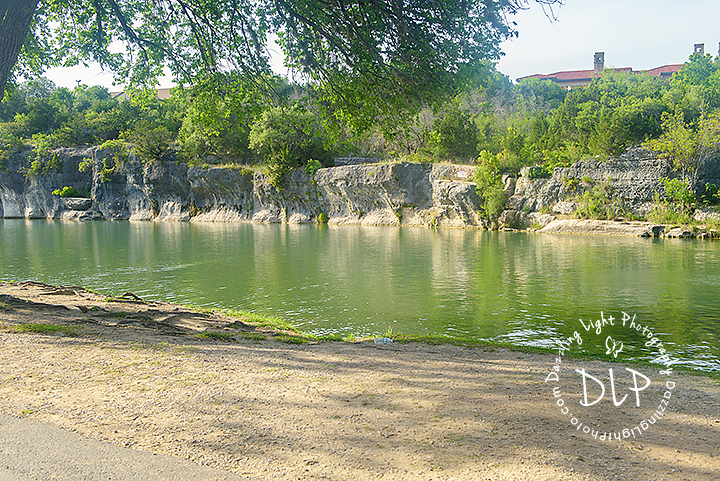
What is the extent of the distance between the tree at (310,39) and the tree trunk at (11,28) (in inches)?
0.7

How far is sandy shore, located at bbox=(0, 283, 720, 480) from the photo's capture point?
3.56m

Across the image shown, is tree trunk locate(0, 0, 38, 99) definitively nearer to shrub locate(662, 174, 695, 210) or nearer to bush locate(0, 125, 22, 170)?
shrub locate(662, 174, 695, 210)

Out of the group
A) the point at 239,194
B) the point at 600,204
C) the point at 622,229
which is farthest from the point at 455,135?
the point at 239,194

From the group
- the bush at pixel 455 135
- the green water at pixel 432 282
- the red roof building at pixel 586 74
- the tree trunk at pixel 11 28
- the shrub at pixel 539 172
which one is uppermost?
the red roof building at pixel 586 74

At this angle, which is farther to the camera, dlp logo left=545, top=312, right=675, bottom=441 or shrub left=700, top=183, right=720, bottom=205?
shrub left=700, top=183, right=720, bottom=205

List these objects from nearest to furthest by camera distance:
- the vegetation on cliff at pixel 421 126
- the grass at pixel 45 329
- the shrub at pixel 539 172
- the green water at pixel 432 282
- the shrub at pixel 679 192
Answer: the grass at pixel 45 329 < the green water at pixel 432 282 < the vegetation on cliff at pixel 421 126 < the shrub at pixel 679 192 < the shrub at pixel 539 172

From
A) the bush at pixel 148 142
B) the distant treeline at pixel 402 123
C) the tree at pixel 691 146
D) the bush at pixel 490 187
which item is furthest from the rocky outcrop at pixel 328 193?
the distant treeline at pixel 402 123

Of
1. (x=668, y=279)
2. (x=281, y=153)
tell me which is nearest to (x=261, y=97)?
(x=668, y=279)

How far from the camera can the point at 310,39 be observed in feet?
39.1

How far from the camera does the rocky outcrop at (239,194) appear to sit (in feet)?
157

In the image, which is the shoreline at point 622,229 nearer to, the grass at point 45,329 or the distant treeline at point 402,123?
the distant treeline at point 402,123

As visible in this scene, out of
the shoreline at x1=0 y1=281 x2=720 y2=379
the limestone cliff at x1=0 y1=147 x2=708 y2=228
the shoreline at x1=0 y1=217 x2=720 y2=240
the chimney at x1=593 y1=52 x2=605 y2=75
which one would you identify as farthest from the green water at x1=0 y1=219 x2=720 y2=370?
the chimney at x1=593 y1=52 x2=605 y2=75

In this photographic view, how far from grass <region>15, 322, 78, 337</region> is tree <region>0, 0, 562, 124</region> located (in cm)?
466

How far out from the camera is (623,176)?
122 ft
